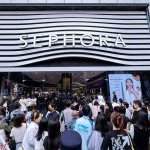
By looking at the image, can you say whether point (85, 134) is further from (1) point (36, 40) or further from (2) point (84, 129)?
(1) point (36, 40)

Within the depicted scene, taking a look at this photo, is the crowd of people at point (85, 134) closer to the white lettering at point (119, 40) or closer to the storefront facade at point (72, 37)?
the storefront facade at point (72, 37)

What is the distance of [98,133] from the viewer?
7.34 metres

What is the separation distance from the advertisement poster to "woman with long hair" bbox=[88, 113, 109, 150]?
37.3ft

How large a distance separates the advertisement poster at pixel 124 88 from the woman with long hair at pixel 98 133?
37.3 feet

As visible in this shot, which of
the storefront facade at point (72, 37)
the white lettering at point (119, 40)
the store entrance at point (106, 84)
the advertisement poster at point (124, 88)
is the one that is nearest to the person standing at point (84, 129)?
the store entrance at point (106, 84)

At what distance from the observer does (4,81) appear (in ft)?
73.6

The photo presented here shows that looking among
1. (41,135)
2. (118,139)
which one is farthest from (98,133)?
(118,139)

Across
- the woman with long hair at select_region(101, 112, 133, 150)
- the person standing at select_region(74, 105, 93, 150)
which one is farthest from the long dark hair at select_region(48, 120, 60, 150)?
the person standing at select_region(74, 105, 93, 150)

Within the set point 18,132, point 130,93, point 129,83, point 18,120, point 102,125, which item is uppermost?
point 129,83

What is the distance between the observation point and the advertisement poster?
62.2 ft

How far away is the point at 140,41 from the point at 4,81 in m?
9.40

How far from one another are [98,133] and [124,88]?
12.0m

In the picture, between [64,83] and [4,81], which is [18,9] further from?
[64,83]

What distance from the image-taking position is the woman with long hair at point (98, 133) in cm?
723
